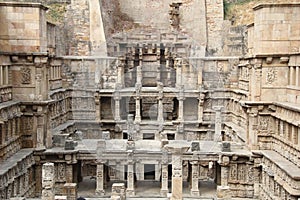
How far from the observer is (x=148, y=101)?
38375mm

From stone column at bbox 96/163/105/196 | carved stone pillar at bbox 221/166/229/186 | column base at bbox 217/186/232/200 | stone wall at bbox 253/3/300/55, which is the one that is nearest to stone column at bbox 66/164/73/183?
stone column at bbox 96/163/105/196

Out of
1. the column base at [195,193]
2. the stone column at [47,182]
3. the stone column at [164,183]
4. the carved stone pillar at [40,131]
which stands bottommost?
the column base at [195,193]

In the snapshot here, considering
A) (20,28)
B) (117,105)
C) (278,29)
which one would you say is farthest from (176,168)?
(117,105)

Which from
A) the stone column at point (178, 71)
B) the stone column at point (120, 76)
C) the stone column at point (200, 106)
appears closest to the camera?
the stone column at point (200, 106)

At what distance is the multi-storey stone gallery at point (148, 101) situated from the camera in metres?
24.3

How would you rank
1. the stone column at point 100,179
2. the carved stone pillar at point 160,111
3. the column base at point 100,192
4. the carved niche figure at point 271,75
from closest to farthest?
1. the carved niche figure at point 271,75
2. the column base at point 100,192
3. the stone column at point 100,179
4. the carved stone pillar at point 160,111

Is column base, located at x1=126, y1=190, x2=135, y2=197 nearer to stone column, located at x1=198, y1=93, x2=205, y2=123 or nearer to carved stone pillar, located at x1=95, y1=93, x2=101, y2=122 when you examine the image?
carved stone pillar, located at x1=95, y1=93, x2=101, y2=122

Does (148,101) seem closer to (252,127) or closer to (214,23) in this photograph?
(214,23)

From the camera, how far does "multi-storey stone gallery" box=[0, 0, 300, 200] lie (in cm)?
2434

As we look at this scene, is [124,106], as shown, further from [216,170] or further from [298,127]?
[298,127]

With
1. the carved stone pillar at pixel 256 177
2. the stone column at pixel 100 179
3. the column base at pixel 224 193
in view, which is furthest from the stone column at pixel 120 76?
the column base at pixel 224 193

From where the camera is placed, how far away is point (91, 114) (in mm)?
35406

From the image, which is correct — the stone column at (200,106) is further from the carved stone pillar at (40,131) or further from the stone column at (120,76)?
the carved stone pillar at (40,131)

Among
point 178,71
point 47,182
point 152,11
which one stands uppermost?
point 152,11
